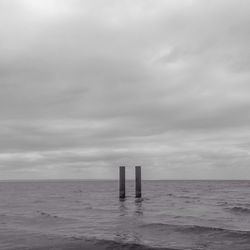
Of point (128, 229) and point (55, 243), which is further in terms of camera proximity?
point (128, 229)

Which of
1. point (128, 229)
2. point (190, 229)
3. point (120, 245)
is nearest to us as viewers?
point (120, 245)

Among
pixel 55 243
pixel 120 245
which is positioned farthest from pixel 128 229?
pixel 55 243

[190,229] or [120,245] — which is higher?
[190,229]

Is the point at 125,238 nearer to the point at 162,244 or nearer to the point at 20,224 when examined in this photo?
the point at 162,244

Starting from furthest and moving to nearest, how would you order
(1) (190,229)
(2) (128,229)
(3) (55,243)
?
(2) (128,229) < (1) (190,229) < (3) (55,243)

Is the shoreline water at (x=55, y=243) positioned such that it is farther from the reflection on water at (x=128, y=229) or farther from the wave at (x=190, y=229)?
the wave at (x=190, y=229)

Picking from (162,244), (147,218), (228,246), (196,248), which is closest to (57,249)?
(162,244)

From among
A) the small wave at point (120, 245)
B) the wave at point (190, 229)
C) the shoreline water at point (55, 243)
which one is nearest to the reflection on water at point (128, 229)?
the small wave at point (120, 245)

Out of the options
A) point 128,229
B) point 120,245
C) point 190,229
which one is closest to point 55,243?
point 120,245

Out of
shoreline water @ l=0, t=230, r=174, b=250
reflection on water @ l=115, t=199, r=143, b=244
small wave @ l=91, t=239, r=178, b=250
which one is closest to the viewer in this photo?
small wave @ l=91, t=239, r=178, b=250

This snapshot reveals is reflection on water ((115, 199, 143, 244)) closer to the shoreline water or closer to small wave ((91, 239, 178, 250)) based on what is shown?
small wave ((91, 239, 178, 250))

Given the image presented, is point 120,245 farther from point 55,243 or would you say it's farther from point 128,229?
point 128,229

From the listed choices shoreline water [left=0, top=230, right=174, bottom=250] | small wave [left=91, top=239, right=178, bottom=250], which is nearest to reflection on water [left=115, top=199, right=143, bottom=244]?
small wave [left=91, top=239, right=178, bottom=250]

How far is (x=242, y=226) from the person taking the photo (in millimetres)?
24984
